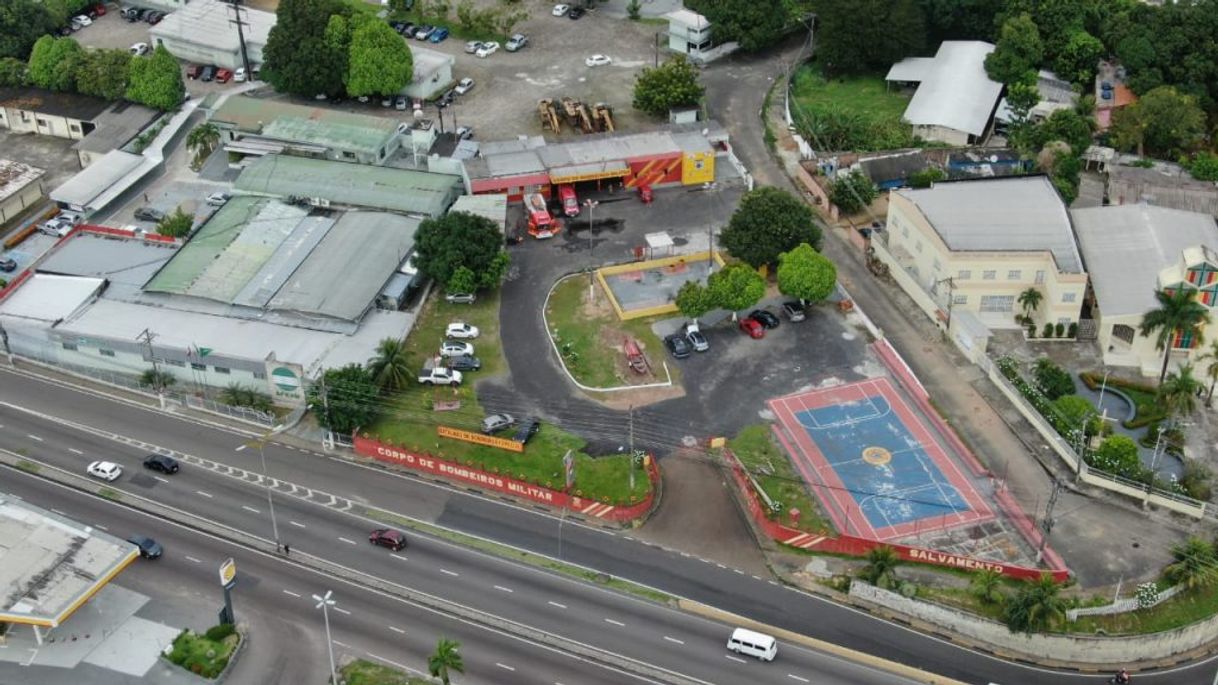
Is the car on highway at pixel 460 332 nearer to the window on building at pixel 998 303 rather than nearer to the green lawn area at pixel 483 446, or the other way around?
the green lawn area at pixel 483 446

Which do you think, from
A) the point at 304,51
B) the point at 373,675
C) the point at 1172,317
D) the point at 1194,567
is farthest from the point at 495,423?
the point at 304,51

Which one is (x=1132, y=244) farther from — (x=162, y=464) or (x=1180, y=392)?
(x=162, y=464)

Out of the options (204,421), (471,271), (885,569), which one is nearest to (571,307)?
(471,271)

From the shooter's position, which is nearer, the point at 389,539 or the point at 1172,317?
the point at 389,539

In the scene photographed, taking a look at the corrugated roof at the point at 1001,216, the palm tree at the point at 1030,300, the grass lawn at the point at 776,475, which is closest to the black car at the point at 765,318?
the grass lawn at the point at 776,475

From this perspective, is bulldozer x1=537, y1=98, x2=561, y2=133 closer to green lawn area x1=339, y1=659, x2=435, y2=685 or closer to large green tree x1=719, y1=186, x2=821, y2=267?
large green tree x1=719, y1=186, x2=821, y2=267

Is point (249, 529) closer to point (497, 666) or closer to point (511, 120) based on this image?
point (497, 666)
